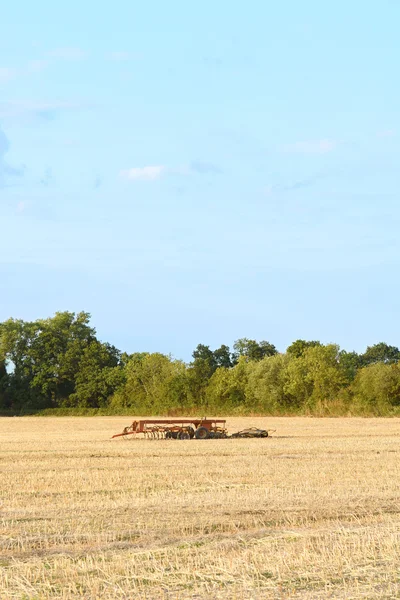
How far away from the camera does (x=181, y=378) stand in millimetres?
96938

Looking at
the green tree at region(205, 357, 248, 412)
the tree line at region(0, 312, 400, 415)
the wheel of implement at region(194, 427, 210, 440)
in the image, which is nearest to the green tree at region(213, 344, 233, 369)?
the tree line at region(0, 312, 400, 415)

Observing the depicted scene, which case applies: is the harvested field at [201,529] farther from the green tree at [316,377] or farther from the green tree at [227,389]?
the green tree at [227,389]

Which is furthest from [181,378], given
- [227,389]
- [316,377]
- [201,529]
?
[201,529]

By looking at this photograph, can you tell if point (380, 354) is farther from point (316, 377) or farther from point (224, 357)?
point (316, 377)

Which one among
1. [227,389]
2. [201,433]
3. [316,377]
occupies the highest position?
[316,377]

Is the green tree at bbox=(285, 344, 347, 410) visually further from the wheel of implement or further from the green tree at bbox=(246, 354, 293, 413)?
the wheel of implement

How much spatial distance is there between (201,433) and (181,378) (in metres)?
59.5

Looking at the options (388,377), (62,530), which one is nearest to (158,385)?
(388,377)

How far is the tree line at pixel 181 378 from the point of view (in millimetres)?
79438

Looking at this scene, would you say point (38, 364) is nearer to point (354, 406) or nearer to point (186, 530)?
point (354, 406)

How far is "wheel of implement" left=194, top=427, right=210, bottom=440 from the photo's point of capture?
3744 centimetres

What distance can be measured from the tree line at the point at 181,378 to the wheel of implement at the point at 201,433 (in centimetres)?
3490

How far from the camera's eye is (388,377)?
76062 millimetres

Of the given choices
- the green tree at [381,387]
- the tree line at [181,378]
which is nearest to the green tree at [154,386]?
the tree line at [181,378]
